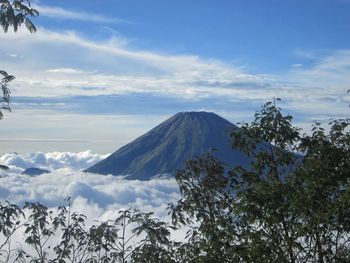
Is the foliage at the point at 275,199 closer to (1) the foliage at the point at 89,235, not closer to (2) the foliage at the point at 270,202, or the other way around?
(2) the foliage at the point at 270,202

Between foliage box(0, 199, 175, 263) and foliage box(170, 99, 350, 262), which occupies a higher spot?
foliage box(170, 99, 350, 262)

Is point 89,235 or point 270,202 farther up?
point 270,202

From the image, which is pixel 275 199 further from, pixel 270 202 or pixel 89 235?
pixel 89 235

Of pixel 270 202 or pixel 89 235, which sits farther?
pixel 89 235

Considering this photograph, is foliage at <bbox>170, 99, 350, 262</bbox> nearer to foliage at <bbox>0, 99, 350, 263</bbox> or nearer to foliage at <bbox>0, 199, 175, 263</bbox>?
foliage at <bbox>0, 99, 350, 263</bbox>

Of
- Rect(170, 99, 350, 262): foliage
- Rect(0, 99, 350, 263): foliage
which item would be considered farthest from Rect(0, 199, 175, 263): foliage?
Rect(170, 99, 350, 262): foliage

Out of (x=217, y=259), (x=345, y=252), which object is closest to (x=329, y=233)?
(x=345, y=252)

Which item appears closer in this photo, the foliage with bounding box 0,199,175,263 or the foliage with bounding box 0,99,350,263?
the foliage with bounding box 0,99,350,263

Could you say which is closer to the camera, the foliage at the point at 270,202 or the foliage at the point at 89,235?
the foliage at the point at 270,202

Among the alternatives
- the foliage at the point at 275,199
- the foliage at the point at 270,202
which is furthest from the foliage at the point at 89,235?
the foliage at the point at 275,199

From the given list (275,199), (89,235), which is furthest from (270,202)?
(89,235)

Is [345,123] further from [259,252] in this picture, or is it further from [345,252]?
[259,252]
